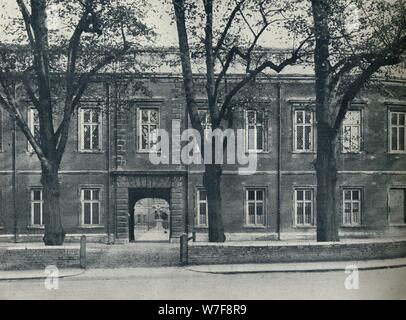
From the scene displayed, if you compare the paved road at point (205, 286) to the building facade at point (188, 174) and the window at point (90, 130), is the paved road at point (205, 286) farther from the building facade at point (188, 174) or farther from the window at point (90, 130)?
the window at point (90, 130)

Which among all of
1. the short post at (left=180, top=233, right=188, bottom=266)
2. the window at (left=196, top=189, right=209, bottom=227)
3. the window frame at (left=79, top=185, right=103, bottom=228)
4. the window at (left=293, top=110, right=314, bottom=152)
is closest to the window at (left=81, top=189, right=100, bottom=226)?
the window frame at (left=79, top=185, right=103, bottom=228)

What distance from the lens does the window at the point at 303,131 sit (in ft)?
66.7

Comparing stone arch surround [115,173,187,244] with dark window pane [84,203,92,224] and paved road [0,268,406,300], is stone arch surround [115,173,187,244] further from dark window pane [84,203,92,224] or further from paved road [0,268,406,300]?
paved road [0,268,406,300]

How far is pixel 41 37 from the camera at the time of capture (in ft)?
41.7

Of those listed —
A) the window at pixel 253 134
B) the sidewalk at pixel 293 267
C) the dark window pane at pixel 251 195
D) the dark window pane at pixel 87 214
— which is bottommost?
the sidewalk at pixel 293 267

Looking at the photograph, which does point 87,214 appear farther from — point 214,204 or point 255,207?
point 214,204

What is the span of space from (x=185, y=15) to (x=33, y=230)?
1002 centimetres

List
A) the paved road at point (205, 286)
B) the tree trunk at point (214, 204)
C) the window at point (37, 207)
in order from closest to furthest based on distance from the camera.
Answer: the paved road at point (205, 286) < the tree trunk at point (214, 204) < the window at point (37, 207)

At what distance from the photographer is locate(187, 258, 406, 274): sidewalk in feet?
38.6

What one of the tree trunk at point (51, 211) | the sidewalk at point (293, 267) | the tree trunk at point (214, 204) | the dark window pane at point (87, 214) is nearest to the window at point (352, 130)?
the tree trunk at point (214, 204)

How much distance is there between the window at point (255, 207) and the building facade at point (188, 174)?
0.13 ft

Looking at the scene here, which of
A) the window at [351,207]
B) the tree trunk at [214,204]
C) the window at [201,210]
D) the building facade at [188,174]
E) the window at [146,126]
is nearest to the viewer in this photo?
the tree trunk at [214,204]

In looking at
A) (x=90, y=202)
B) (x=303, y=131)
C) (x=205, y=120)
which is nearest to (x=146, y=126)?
(x=205, y=120)

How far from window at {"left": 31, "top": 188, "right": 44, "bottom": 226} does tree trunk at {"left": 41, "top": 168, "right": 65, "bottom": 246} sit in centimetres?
543
